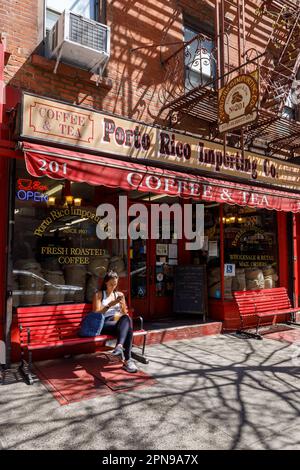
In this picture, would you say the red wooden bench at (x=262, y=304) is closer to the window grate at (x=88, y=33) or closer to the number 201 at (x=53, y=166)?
the number 201 at (x=53, y=166)

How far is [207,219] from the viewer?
8.62m

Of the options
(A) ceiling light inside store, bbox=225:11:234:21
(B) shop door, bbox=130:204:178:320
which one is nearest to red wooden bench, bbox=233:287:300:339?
(B) shop door, bbox=130:204:178:320

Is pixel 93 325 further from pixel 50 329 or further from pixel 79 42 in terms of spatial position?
pixel 79 42

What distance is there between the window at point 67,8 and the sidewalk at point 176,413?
606 cm

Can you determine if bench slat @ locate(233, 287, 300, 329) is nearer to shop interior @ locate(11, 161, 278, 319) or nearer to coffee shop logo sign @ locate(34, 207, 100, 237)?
shop interior @ locate(11, 161, 278, 319)

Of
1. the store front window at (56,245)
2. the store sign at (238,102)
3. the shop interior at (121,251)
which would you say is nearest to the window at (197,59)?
the store sign at (238,102)

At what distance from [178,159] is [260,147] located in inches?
128

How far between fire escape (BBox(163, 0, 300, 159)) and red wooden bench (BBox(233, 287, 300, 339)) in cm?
354

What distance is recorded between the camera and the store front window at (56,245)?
5820 mm

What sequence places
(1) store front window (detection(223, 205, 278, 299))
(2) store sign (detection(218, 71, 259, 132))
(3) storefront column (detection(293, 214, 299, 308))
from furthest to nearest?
(3) storefront column (detection(293, 214, 299, 308)) < (1) store front window (detection(223, 205, 278, 299)) < (2) store sign (detection(218, 71, 259, 132))

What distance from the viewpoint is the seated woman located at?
200 inches

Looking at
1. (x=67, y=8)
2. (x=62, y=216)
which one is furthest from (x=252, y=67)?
(x=62, y=216)

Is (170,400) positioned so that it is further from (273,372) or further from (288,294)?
(288,294)
